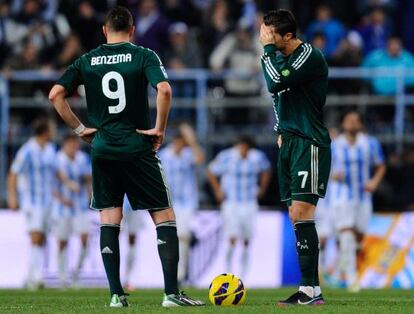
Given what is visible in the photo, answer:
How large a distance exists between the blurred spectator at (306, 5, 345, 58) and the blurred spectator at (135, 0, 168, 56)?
8.49ft

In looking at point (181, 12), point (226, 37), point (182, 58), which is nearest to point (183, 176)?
point (182, 58)

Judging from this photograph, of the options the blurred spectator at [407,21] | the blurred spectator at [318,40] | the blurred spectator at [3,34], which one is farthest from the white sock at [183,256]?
the blurred spectator at [407,21]

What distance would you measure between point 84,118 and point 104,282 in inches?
110

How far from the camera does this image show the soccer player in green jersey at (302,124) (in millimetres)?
10312

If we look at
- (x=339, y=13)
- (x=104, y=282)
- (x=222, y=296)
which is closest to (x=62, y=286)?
(x=104, y=282)

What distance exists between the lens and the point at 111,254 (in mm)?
10273

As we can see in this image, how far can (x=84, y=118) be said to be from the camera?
20047mm

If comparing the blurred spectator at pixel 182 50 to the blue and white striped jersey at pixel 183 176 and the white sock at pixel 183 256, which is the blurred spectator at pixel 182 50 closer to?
the blue and white striped jersey at pixel 183 176

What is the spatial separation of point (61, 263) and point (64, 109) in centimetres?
889

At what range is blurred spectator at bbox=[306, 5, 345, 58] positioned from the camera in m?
20.7

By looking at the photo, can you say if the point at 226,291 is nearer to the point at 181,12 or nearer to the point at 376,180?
the point at 376,180

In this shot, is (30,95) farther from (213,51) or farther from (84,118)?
(213,51)

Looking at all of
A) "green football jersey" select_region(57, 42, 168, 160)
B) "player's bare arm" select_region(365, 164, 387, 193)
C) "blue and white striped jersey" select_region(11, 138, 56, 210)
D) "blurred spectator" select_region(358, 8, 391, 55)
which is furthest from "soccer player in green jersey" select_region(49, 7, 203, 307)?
"blurred spectator" select_region(358, 8, 391, 55)

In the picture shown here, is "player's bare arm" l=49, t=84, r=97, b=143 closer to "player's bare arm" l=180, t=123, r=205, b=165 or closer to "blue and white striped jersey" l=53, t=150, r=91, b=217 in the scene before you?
"blue and white striped jersey" l=53, t=150, r=91, b=217
